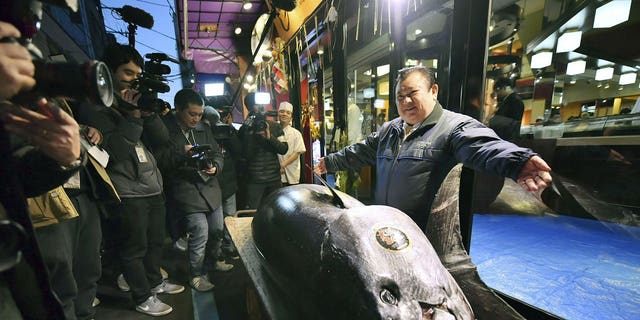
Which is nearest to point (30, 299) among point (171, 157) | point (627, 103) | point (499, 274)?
point (171, 157)

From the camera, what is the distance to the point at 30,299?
2.35 ft

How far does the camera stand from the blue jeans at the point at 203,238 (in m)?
2.87

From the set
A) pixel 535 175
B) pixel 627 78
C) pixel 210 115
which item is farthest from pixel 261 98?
pixel 627 78

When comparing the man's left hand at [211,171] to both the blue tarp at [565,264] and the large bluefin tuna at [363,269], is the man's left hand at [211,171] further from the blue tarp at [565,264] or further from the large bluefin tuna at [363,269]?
the blue tarp at [565,264]

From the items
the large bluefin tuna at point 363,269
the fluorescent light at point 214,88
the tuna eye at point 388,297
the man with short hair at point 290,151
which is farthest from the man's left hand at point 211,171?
the fluorescent light at point 214,88

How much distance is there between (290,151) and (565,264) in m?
4.40

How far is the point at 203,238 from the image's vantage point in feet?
9.58

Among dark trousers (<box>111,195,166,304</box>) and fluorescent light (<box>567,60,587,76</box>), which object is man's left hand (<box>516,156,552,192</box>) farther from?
fluorescent light (<box>567,60,587,76</box>)

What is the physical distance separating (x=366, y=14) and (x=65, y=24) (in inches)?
481

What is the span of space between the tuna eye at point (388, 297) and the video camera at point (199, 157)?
7.69 ft

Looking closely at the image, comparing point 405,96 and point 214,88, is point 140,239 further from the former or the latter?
point 214,88

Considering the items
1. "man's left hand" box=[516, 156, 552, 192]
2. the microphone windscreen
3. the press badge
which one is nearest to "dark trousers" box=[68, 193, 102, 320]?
the press badge

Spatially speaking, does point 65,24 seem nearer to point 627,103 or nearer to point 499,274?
point 499,274

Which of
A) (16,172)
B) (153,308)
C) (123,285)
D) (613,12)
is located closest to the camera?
(16,172)
